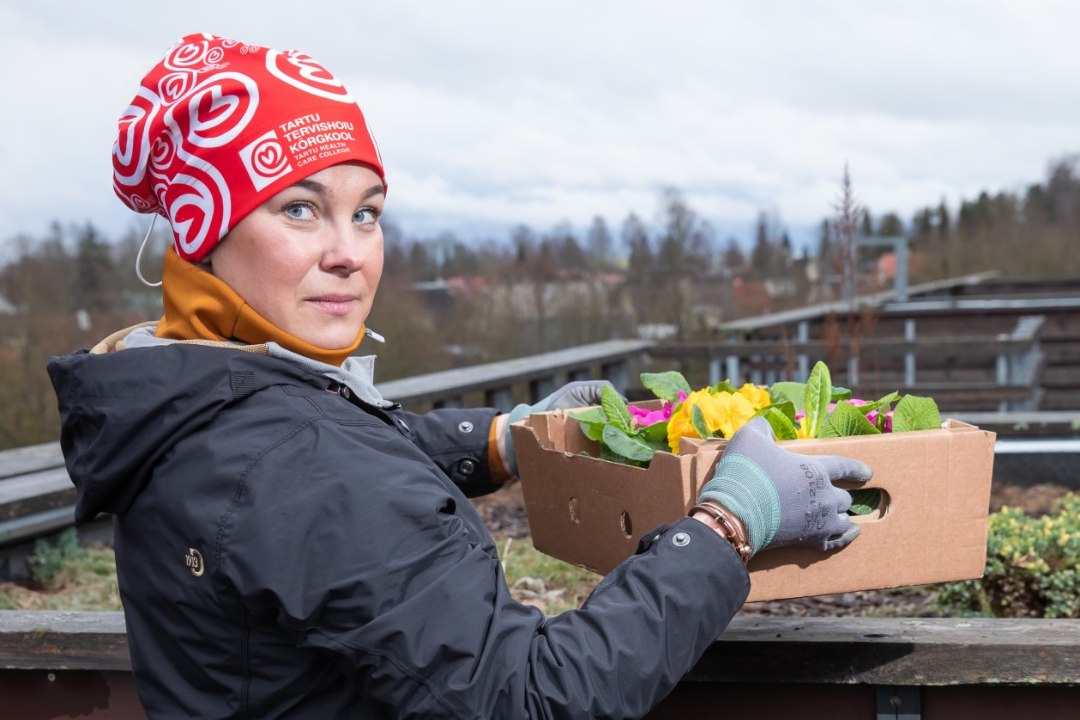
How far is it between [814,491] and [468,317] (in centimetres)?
1873

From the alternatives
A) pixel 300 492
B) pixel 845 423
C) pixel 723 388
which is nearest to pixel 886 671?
pixel 845 423

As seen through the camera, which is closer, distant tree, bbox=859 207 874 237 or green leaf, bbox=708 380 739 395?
green leaf, bbox=708 380 739 395

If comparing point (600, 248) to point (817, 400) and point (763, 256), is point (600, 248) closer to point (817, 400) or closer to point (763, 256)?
point (763, 256)

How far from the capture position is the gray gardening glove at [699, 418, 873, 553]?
1553mm

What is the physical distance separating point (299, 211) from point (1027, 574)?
2.30 metres

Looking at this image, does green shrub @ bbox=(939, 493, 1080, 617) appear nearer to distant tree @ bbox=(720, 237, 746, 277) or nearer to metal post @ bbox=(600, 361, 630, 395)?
metal post @ bbox=(600, 361, 630, 395)

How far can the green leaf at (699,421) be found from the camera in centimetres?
179

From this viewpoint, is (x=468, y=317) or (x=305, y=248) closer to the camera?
(x=305, y=248)

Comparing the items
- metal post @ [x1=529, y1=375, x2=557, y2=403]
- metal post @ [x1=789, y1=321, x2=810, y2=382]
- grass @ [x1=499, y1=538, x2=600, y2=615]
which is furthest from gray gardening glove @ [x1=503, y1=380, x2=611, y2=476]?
metal post @ [x1=789, y1=321, x2=810, y2=382]

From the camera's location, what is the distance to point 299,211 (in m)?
1.62

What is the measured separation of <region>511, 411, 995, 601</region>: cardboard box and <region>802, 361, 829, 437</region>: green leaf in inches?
5.9

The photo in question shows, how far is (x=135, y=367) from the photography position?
148cm

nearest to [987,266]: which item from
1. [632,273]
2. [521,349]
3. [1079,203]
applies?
[632,273]

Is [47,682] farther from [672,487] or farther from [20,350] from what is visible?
[20,350]
